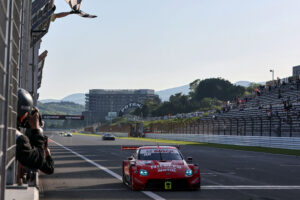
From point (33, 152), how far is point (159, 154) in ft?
33.3

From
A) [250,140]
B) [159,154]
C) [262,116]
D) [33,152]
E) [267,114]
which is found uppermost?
[267,114]

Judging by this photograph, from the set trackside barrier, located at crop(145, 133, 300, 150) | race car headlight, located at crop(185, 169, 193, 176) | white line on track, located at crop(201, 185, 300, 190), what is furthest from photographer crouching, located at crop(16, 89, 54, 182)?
trackside barrier, located at crop(145, 133, 300, 150)

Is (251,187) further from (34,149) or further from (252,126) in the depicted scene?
(252,126)

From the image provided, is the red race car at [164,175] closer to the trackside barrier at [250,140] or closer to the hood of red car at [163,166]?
the hood of red car at [163,166]

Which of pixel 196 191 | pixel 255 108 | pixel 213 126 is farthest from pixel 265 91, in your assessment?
pixel 196 191

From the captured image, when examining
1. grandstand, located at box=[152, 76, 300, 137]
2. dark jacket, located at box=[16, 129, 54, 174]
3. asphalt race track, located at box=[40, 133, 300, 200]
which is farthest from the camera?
grandstand, located at box=[152, 76, 300, 137]

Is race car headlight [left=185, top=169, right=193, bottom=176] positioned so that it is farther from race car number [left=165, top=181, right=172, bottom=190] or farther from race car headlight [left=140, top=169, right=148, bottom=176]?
race car headlight [left=140, top=169, right=148, bottom=176]

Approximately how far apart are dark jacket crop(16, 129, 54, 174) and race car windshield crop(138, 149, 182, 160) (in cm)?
965

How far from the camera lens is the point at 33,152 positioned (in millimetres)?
4207

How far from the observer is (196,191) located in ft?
42.7

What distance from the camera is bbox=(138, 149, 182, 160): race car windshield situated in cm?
1406

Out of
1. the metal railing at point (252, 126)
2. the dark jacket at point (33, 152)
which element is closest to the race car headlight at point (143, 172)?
the dark jacket at point (33, 152)

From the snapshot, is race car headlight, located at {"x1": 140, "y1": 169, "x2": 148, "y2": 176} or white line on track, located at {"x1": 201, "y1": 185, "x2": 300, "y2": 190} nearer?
race car headlight, located at {"x1": 140, "y1": 169, "x2": 148, "y2": 176}

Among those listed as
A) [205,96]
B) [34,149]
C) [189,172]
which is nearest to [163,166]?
[189,172]
